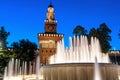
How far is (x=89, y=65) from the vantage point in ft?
40.5

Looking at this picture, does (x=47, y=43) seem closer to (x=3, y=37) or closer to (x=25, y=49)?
(x=3, y=37)

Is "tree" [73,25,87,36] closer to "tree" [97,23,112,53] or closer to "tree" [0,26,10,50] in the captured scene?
"tree" [97,23,112,53]

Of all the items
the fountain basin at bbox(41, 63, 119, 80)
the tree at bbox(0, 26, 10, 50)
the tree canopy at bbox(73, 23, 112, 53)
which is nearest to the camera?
the fountain basin at bbox(41, 63, 119, 80)

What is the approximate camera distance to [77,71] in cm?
1235

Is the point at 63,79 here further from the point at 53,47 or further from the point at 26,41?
the point at 53,47

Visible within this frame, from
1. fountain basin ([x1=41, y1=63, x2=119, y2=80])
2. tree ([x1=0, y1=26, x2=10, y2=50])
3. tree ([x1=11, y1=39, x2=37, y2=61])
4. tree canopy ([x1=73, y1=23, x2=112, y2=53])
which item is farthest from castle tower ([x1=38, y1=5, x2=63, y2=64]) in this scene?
fountain basin ([x1=41, y1=63, x2=119, y2=80])

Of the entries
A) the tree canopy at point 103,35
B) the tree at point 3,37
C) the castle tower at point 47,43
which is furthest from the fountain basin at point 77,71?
the castle tower at point 47,43

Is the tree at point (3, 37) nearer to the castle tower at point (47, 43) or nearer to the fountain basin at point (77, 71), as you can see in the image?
the castle tower at point (47, 43)

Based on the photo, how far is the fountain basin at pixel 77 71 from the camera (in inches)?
486

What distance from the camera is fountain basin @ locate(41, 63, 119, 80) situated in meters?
12.3

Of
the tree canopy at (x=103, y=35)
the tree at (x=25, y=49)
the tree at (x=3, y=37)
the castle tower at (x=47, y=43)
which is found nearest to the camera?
the tree at (x=25, y=49)

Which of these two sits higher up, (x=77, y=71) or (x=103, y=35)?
(x=103, y=35)

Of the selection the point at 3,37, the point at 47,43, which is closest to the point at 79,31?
the point at 3,37

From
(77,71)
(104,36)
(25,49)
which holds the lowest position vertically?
(77,71)
